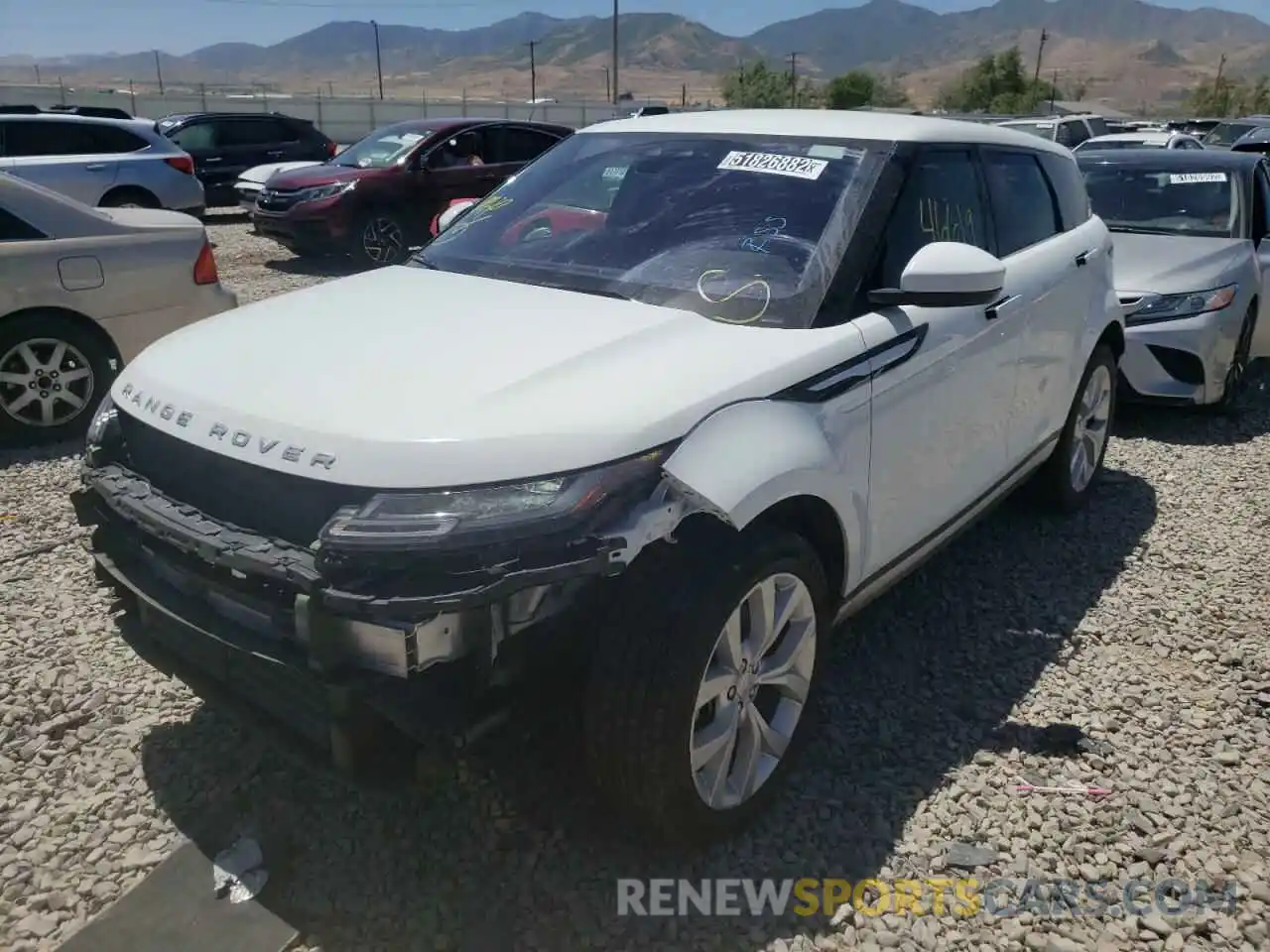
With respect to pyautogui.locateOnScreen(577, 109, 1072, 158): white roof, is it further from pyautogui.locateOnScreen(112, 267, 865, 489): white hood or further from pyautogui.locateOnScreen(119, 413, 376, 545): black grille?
pyautogui.locateOnScreen(119, 413, 376, 545): black grille

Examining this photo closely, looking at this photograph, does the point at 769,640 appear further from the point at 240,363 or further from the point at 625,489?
the point at 240,363

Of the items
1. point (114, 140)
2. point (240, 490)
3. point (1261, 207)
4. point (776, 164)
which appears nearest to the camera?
point (240, 490)

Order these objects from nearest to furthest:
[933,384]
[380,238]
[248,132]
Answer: [933,384], [380,238], [248,132]

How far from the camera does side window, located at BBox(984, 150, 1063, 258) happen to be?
3.91 meters

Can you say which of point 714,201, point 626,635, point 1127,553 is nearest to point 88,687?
point 626,635

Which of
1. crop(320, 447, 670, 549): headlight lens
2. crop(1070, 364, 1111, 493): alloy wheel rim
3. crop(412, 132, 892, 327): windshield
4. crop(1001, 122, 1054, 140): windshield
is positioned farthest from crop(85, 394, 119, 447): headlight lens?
crop(1001, 122, 1054, 140): windshield

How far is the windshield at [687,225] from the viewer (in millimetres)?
2961

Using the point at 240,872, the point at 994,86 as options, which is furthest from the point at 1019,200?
the point at 994,86

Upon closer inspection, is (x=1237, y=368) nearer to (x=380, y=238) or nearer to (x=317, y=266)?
(x=380, y=238)

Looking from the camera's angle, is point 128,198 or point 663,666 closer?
point 663,666

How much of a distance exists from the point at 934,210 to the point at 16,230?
16.0ft

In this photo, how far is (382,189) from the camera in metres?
11.6

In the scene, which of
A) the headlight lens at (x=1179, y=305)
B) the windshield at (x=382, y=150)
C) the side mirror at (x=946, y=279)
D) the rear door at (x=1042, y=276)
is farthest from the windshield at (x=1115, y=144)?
the side mirror at (x=946, y=279)

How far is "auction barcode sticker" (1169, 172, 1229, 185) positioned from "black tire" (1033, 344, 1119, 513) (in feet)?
9.92
